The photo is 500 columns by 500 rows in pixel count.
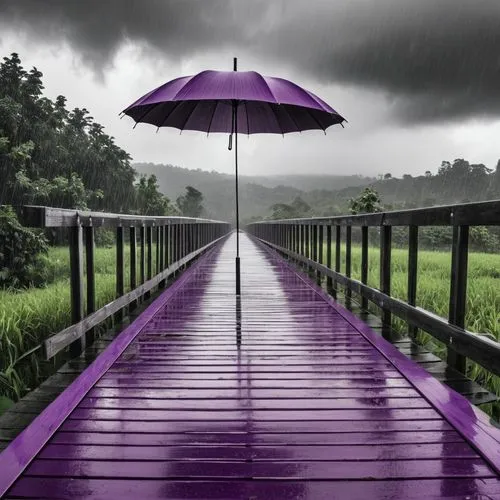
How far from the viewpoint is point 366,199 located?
102ft

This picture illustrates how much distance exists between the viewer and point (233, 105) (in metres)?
4.99

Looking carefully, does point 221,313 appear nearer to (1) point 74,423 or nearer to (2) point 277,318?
(2) point 277,318

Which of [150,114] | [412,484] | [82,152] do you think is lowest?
[412,484]

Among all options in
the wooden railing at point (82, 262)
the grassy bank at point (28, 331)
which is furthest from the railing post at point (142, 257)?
the grassy bank at point (28, 331)

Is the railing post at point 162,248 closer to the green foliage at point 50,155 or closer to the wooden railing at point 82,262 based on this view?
the wooden railing at point 82,262

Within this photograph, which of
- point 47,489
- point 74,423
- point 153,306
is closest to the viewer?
point 47,489

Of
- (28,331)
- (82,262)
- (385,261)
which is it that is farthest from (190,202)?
(82,262)

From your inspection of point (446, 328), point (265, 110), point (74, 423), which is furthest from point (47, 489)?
point (265, 110)

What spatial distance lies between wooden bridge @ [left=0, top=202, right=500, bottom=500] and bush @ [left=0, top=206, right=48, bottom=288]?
430 centimetres

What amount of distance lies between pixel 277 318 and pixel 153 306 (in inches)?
48.0

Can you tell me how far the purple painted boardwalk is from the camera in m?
1.68

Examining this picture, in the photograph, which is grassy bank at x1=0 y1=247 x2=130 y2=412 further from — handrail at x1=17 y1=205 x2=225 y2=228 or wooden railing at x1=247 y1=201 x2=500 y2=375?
wooden railing at x1=247 y1=201 x2=500 y2=375

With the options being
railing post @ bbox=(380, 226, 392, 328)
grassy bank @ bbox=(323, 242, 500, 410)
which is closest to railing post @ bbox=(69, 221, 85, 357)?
railing post @ bbox=(380, 226, 392, 328)

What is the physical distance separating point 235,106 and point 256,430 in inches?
142
